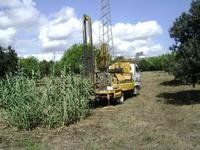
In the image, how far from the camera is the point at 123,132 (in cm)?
1477

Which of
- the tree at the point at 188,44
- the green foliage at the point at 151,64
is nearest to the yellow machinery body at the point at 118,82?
the tree at the point at 188,44

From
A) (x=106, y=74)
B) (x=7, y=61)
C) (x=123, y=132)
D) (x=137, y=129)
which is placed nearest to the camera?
(x=123, y=132)

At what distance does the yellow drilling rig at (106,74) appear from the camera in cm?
2372

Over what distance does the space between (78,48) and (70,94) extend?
56.1m

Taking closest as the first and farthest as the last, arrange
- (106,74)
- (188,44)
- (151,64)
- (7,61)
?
(188,44), (106,74), (7,61), (151,64)

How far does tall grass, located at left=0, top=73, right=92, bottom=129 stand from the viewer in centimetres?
1616

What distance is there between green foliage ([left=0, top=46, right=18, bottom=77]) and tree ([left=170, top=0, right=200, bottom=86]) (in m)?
9.95

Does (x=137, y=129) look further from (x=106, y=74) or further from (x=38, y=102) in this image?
(x=106, y=74)

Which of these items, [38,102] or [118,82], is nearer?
[38,102]

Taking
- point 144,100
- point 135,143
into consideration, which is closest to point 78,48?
point 144,100

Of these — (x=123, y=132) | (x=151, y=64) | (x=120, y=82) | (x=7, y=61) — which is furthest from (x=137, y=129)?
(x=151, y=64)

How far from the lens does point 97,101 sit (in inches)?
1005

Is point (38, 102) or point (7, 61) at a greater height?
point (7, 61)

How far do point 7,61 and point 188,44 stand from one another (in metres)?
11.5
